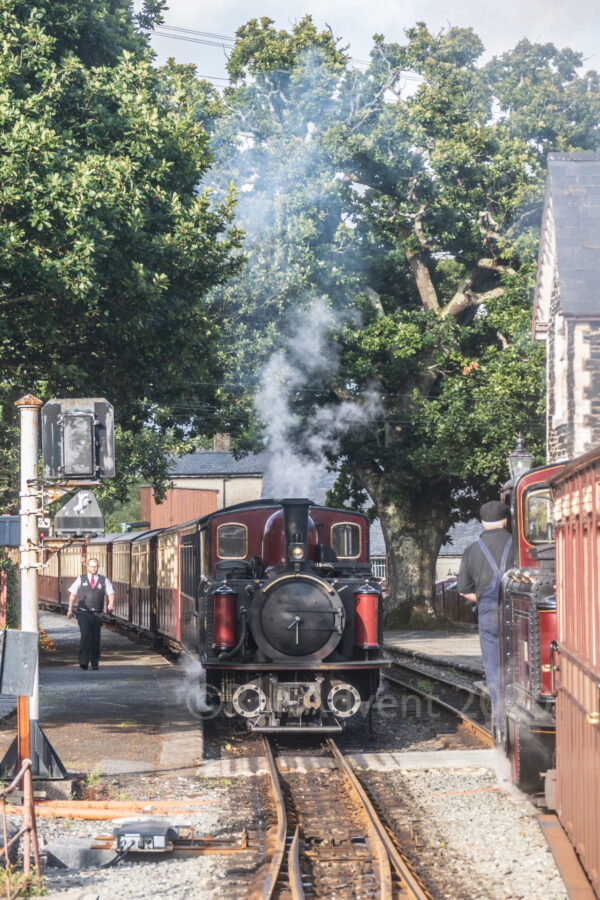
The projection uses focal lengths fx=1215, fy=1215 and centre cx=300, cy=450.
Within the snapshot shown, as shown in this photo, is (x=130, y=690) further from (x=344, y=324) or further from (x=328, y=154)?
(x=328, y=154)

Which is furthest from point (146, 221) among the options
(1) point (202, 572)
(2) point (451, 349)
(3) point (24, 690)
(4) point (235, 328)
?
(2) point (451, 349)

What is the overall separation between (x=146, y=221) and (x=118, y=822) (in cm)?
992

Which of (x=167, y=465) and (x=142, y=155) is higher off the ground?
(x=142, y=155)

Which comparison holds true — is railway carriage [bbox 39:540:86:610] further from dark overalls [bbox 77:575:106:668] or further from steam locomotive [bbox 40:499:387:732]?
steam locomotive [bbox 40:499:387:732]

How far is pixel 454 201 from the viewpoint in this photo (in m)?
34.6

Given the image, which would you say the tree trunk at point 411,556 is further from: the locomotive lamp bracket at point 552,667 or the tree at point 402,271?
the locomotive lamp bracket at point 552,667

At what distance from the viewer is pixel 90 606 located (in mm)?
19047

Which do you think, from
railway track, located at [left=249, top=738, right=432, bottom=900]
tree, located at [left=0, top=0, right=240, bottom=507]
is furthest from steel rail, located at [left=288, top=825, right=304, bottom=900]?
tree, located at [left=0, top=0, right=240, bottom=507]

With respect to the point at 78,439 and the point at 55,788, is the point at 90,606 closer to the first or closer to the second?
the point at 55,788

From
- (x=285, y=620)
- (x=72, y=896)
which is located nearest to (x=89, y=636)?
(x=285, y=620)

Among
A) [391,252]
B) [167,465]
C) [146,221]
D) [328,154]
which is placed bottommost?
[167,465]

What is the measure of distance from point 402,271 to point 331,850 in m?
30.0

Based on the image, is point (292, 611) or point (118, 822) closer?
point (118, 822)

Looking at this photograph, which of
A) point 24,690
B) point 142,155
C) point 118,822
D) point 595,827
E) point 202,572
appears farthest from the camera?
point 142,155
